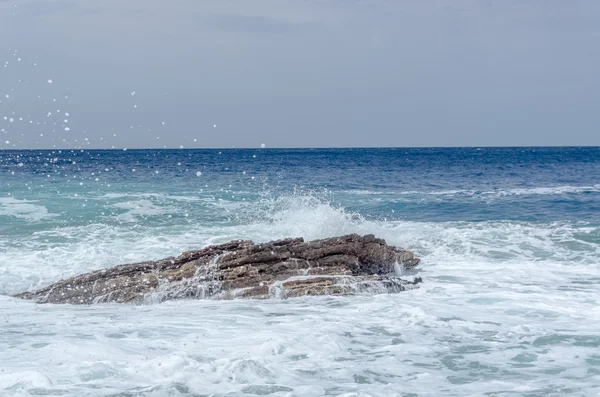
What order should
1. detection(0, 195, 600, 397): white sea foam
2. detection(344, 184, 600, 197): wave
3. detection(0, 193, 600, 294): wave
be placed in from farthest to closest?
1. detection(344, 184, 600, 197): wave
2. detection(0, 193, 600, 294): wave
3. detection(0, 195, 600, 397): white sea foam

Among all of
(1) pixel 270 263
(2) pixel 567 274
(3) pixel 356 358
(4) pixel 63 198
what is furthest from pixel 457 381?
(4) pixel 63 198

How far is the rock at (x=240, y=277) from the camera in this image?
11.4 metres

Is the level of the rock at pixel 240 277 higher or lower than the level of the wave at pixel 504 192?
lower

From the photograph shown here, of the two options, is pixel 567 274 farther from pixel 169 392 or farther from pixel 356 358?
pixel 169 392

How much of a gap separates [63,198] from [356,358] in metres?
23.4

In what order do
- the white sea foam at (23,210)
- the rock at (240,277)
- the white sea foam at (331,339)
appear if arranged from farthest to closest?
the white sea foam at (23,210) < the rock at (240,277) < the white sea foam at (331,339)

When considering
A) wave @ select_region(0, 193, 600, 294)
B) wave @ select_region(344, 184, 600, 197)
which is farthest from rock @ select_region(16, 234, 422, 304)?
wave @ select_region(344, 184, 600, 197)

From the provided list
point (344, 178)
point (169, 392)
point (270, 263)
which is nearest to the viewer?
point (169, 392)

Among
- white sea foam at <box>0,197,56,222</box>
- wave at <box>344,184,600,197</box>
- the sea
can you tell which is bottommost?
white sea foam at <box>0,197,56,222</box>

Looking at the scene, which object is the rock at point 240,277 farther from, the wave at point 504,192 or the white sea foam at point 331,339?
the wave at point 504,192

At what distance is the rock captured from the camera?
1138 cm

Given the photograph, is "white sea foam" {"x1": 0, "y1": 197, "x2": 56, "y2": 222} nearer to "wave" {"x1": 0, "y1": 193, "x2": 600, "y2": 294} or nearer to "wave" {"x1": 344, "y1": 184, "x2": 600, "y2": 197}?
"wave" {"x1": 0, "y1": 193, "x2": 600, "y2": 294}

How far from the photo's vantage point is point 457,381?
7.20 m

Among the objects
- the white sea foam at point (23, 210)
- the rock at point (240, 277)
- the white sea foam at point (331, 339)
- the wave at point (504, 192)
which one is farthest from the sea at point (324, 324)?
the wave at point (504, 192)
